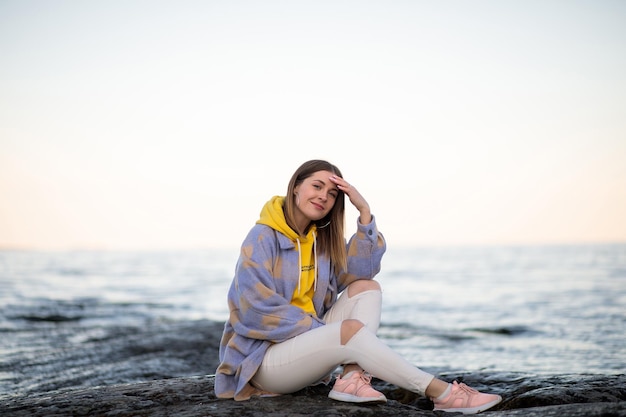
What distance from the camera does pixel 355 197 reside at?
429 cm

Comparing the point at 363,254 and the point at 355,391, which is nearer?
the point at 355,391

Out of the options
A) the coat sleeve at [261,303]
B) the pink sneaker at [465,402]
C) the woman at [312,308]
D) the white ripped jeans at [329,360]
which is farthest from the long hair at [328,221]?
the pink sneaker at [465,402]

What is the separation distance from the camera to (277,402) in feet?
12.9

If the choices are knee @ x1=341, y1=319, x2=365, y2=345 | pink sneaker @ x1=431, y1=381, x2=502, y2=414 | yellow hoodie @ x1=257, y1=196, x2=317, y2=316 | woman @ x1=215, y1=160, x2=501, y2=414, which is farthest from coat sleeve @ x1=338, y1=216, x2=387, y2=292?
pink sneaker @ x1=431, y1=381, x2=502, y2=414

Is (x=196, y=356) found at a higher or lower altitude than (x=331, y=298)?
lower

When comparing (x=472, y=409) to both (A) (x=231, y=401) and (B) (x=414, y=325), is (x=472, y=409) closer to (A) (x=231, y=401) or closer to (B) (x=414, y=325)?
(A) (x=231, y=401)

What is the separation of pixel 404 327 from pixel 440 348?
323cm

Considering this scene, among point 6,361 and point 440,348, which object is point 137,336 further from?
point 440,348

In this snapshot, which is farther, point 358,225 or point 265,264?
point 358,225

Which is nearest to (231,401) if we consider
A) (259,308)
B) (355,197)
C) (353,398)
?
(259,308)

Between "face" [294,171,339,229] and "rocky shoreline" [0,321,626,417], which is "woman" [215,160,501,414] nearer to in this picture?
"face" [294,171,339,229]

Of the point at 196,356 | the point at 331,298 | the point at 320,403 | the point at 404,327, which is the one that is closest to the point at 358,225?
the point at 331,298

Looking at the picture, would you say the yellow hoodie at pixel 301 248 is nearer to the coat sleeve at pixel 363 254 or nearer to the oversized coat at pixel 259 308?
the oversized coat at pixel 259 308

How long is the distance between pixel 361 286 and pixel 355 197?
65cm
